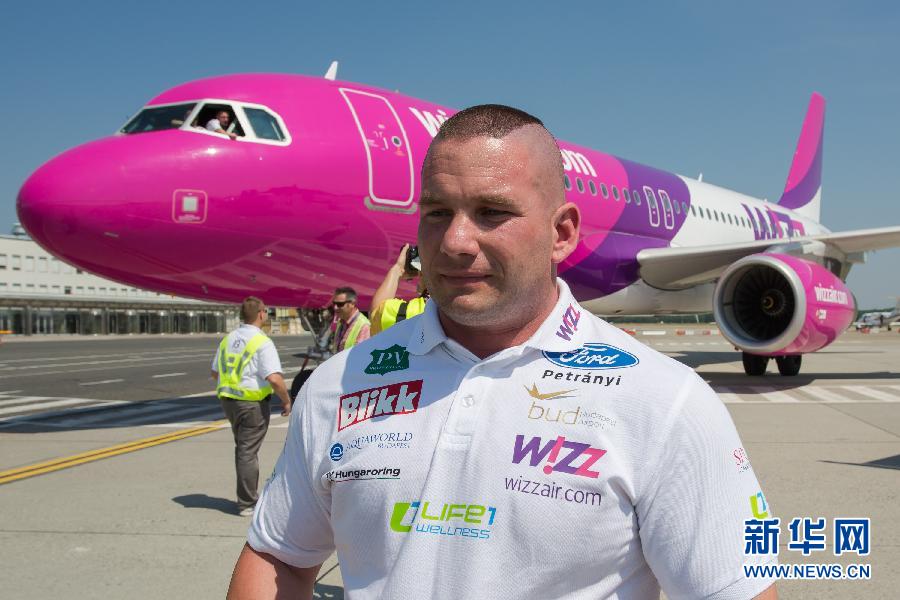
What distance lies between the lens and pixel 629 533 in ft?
3.86

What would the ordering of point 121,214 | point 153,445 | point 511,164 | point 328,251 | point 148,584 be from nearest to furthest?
point 511,164, point 148,584, point 121,214, point 153,445, point 328,251

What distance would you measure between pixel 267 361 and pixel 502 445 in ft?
14.2

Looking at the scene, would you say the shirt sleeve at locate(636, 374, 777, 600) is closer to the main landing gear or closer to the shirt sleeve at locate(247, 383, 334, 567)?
the shirt sleeve at locate(247, 383, 334, 567)

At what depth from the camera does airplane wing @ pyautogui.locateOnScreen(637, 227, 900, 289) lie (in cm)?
1202

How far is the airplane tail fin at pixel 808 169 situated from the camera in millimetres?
21047

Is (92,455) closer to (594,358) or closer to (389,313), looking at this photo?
(389,313)

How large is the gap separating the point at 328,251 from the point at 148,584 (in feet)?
15.1

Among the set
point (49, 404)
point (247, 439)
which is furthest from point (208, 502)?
point (49, 404)

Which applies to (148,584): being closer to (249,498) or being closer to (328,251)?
(249,498)

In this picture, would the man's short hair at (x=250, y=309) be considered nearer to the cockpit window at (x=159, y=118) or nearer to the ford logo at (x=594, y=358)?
the cockpit window at (x=159, y=118)

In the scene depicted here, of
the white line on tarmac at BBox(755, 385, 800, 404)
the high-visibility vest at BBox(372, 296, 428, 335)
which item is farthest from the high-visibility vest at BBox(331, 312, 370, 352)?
the white line on tarmac at BBox(755, 385, 800, 404)

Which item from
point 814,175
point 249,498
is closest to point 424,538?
point 249,498

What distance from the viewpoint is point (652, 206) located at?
12664 millimetres

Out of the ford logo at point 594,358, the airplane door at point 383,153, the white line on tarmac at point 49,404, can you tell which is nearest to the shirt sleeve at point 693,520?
the ford logo at point 594,358
